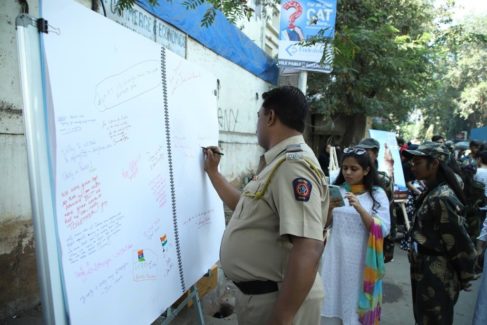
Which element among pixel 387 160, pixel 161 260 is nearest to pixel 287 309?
pixel 161 260

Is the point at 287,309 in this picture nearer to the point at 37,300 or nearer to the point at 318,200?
the point at 318,200

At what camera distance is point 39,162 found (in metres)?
1.11

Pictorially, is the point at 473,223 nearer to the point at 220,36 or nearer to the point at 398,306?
the point at 398,306

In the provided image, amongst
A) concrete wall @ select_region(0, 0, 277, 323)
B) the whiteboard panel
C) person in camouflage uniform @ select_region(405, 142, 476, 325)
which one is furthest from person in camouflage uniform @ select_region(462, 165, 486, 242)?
concrete wall @ select_region(0, 0, 277, 323)

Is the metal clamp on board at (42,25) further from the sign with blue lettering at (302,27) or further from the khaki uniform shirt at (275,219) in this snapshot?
the sign with blue lettering at (302,27)

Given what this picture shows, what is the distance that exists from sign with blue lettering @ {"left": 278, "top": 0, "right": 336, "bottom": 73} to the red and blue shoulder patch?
377cm

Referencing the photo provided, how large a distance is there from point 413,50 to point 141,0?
21.9 feet

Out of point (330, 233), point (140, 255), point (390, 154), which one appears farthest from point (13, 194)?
point (390, 154)

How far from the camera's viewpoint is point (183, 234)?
200 centimetres

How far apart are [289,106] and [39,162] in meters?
1.04

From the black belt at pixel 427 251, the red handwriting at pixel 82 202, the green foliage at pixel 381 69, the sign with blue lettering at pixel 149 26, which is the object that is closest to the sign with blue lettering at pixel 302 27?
the sign with blue lettering at pixel 149 26

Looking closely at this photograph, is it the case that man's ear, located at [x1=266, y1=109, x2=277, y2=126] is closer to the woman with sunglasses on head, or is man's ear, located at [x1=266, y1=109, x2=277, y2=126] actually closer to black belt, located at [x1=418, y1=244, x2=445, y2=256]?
the woman with sunglasses on head

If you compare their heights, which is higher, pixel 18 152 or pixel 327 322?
pixel 18 152

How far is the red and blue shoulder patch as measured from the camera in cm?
149
